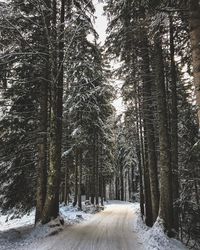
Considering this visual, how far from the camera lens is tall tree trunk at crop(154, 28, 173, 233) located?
9.89 meters

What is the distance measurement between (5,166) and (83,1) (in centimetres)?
908

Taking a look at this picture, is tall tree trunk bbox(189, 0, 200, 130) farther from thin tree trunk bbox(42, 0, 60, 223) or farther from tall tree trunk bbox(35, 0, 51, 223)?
tall tree trunk bbox(35, 0, 51, 223)

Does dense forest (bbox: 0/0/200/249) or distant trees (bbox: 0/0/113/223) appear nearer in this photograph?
dense forest (bbox: 0/0/200/249)

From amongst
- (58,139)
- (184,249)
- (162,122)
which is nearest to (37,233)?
(58,139)

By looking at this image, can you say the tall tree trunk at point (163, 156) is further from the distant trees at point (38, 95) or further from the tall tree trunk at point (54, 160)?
the tall tree trunk at point (54, 160)

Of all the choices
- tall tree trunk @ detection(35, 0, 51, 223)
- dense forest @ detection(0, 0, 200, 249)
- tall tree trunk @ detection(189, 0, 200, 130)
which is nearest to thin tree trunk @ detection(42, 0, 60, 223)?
dense forest @ detection(0, 0, 200, 249)

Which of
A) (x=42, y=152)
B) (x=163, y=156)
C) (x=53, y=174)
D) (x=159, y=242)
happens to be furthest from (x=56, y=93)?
(x=159, y=242)

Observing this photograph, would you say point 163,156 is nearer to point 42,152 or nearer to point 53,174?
point 53,174

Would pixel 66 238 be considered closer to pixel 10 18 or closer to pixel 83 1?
pixel 10 18

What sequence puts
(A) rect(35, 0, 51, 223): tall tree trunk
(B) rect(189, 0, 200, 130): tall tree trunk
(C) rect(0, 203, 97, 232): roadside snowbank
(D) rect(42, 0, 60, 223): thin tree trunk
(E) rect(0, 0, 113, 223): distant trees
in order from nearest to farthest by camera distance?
(B) rect(189, 0, 200, 130): tall tree trunk < (D) rect(42, 0, 60, 223): thin tree trunk < (E) rect(0, 0, 113, 223): distant trees < (A) rect(35, 0, 51, 223): tall tree trunk < (C) rect(0, 203, 97, 232): roadside snowbank

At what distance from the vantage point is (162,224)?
9.65 metres

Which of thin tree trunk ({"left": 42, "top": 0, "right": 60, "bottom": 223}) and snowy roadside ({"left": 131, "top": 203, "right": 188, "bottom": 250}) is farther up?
thin tree trunk ({"left": 42, "top": 0, "right": 60, "bottom": 223})

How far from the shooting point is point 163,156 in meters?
10.6

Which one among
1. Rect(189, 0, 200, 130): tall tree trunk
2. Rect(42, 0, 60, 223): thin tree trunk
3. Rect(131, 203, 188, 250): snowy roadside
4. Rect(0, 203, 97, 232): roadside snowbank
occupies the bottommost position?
Rect(0, 203, 97, 232): roadside snowbank
